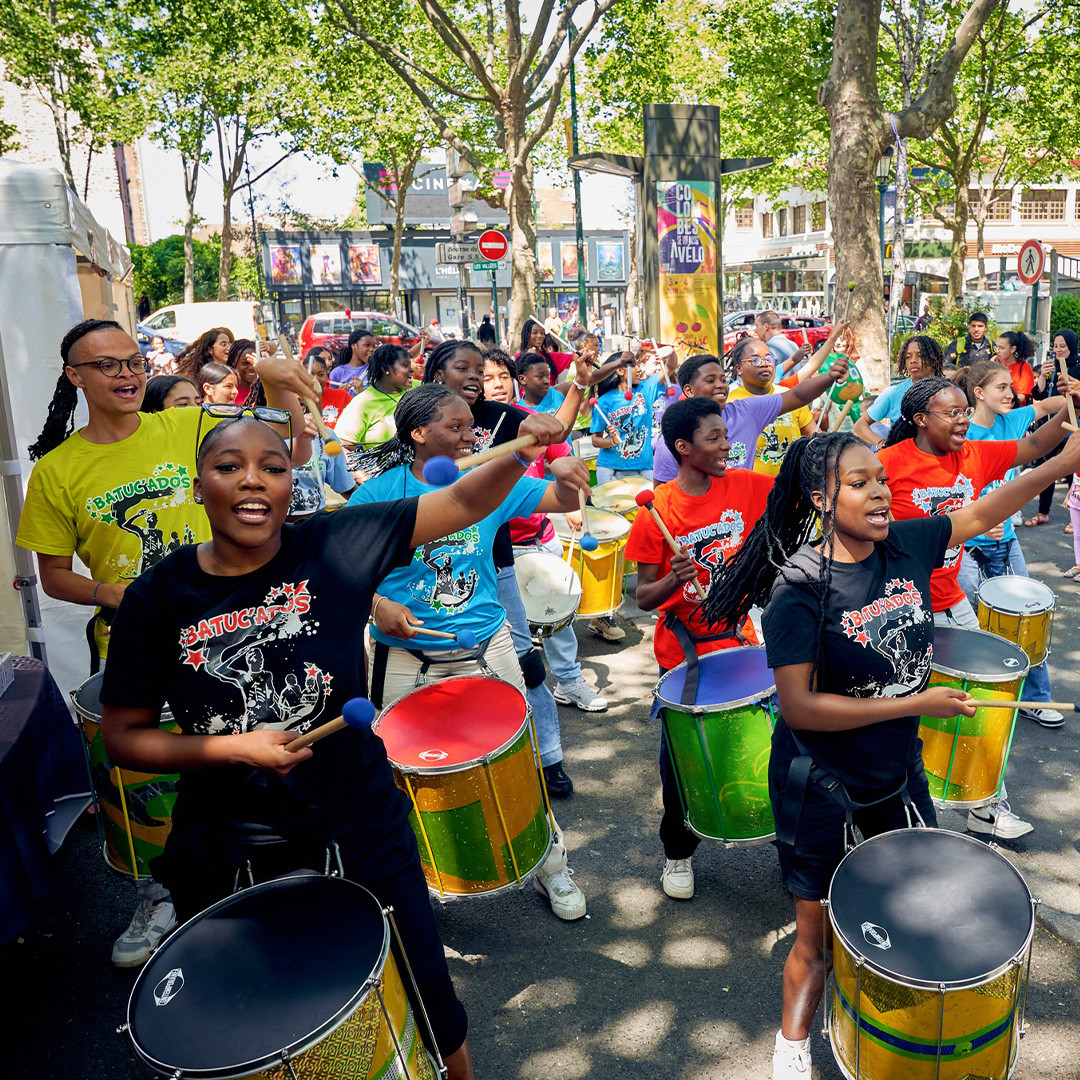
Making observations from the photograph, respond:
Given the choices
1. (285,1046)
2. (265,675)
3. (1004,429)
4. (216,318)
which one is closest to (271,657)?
(265,675)

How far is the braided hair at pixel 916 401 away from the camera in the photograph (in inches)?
168

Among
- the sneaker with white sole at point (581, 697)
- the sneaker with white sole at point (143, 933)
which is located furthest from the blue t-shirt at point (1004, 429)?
the sneaker with white sole at point (143, 933)

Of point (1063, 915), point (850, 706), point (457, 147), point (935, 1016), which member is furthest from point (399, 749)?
point (457, 147)

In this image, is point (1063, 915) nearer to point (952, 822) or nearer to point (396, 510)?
point (952, 822)

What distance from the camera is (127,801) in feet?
11.1

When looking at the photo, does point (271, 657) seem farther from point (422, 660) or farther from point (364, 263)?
point (364, 263)

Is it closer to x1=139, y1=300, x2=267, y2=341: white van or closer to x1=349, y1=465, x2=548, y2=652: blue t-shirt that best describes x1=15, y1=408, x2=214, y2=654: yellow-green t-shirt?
x1=349, y1=465, x2=548, y2=652: blue t-shirt

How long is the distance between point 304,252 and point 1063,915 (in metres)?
45.8

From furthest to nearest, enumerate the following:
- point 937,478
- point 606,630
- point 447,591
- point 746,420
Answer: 1. point 606,630
2. point 746,420
3. point 937,478
4. point 447,591

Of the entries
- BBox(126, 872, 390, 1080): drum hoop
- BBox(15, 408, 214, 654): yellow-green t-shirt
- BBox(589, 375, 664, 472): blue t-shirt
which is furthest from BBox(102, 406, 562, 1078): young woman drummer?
BBox(589, 375, 664, 472): blue t-shirt

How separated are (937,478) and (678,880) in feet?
6.64

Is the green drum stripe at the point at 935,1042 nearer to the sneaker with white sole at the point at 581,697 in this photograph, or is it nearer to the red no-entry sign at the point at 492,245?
the sneaker with white sole at the point at 581,697

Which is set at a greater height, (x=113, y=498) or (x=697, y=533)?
(x=113, y=498)

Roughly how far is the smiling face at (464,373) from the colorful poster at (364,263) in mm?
43786
